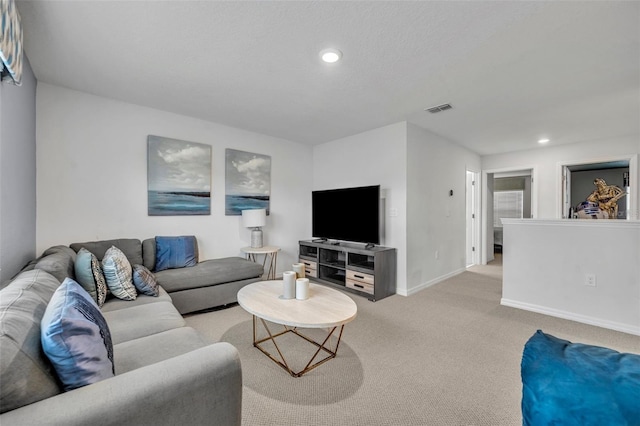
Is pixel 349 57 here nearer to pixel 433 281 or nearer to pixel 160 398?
pixel 160 398

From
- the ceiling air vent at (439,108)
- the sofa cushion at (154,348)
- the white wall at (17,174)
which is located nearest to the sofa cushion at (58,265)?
the white wall at (17,174)

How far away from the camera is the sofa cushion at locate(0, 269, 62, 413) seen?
0.77 m

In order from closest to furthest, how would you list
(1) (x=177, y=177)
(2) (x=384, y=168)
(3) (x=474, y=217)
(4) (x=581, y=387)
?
1. (4) (x=581, y=387)
2. (1) (x=177, y=177)
3. (2) (x=384, y=168)
4. (3) (x=474, y=217)

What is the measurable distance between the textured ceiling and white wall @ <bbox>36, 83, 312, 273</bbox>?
0.71ft

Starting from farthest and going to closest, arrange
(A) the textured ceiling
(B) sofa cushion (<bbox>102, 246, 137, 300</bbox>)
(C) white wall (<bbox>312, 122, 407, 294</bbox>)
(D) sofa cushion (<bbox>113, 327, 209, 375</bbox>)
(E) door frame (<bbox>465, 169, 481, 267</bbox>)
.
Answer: (E) door frame (<bbox>465, 169, 481, 267</bbox>) < (C) white wall (<bbox>312, 122, 407, 294</bbox>) < (B) sofa cushion (<bbox>102, 246, 137, 300</bbox>) < (A) the textured ceiling < (D) sofa cushion (<bbox>113, 327, 209, 375</bbox>)

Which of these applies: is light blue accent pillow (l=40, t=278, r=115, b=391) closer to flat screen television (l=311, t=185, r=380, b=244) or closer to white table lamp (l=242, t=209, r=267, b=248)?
white table lamp (l=242, t=209, r=267, b=248)

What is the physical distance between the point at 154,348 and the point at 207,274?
160 centimetres

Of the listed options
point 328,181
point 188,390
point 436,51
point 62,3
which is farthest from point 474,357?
point 62,3

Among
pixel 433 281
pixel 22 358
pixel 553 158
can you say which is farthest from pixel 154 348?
pixel 553 158

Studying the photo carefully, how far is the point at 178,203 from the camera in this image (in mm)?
3512

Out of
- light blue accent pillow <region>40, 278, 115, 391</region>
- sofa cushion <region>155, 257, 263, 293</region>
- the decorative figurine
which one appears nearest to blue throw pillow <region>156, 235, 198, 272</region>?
sofa cushion <region>155, 257, 263, 293</region>

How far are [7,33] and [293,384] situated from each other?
2.58 meters

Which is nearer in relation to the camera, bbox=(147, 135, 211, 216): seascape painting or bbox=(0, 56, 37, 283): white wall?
bbox=(0, 56, 37, 283): white wall

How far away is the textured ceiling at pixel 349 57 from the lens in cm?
173
